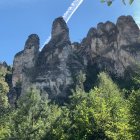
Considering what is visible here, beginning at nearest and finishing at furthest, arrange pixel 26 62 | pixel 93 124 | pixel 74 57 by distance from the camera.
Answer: pixel 93 124, pixel 74 57, pixel 26 62

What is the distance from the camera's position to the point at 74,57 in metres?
121

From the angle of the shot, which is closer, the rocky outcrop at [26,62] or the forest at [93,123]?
the forest at [93,123]

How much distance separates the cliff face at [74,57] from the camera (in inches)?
4486

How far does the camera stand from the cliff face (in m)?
114

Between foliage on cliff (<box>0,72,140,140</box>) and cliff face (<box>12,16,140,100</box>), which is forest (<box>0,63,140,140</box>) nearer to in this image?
foliage on cliff (<box>0,72,140,140</box>)

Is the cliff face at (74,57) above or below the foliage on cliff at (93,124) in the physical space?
above

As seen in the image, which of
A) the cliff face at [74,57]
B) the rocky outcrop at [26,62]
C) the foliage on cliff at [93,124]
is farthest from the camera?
the rocky outcrop at [26,62]

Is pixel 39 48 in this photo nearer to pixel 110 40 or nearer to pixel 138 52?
pixel 110 40

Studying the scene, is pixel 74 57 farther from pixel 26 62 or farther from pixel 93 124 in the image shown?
pixel 93 124

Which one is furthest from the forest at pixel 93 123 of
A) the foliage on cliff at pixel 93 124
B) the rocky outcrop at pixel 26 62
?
the rocky outcrop at pixel 26 62

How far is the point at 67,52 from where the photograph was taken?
11975 cm

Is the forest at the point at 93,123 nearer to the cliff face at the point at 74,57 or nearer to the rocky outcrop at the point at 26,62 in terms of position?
the cliff face at the point at 74,57

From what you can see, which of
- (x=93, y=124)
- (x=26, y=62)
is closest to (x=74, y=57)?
(x=26, y=62)

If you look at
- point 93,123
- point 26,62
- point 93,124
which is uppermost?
point 26,62
